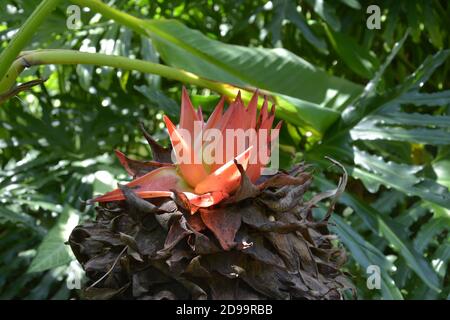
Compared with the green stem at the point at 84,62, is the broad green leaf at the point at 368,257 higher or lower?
lower

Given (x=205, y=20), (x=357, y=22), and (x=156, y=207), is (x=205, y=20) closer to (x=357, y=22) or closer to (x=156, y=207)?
(x=357, y=22)

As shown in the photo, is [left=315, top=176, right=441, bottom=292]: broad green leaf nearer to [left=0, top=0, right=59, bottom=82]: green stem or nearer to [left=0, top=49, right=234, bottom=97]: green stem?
[left=0, top=49, right=234, bottom=97]: green stem

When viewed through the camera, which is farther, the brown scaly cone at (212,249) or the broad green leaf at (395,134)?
the broad green leaf at (395,134)

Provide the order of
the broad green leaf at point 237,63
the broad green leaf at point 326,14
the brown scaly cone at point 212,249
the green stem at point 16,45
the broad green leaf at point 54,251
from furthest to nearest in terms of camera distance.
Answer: the broad green leaf at point 326,14 < the broad green leaf at point 237,63 < the broad green leaf at point 54,251 < the green stem at point 16,45 < the brown scaly cone at point 212,249

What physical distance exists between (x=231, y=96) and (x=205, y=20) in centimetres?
80

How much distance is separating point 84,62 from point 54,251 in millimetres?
322

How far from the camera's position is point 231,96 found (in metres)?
0.89

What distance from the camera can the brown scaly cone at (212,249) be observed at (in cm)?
51

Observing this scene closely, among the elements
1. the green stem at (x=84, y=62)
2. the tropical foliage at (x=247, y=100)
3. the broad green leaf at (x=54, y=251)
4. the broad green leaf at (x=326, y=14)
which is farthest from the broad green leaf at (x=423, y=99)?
the broad green leaf at (x=54, y=251)

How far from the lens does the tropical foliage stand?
980 mm

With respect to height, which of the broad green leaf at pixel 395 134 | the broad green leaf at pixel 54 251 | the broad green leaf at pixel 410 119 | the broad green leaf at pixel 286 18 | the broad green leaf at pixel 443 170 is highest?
the broad green leaf at pixel 286 18

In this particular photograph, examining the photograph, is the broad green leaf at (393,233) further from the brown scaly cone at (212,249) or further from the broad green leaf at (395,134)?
the brown scaly cone at (212,249)

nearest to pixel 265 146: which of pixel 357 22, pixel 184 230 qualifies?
pixel 184 230

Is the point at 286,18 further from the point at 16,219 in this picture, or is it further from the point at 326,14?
the point at 16,219
